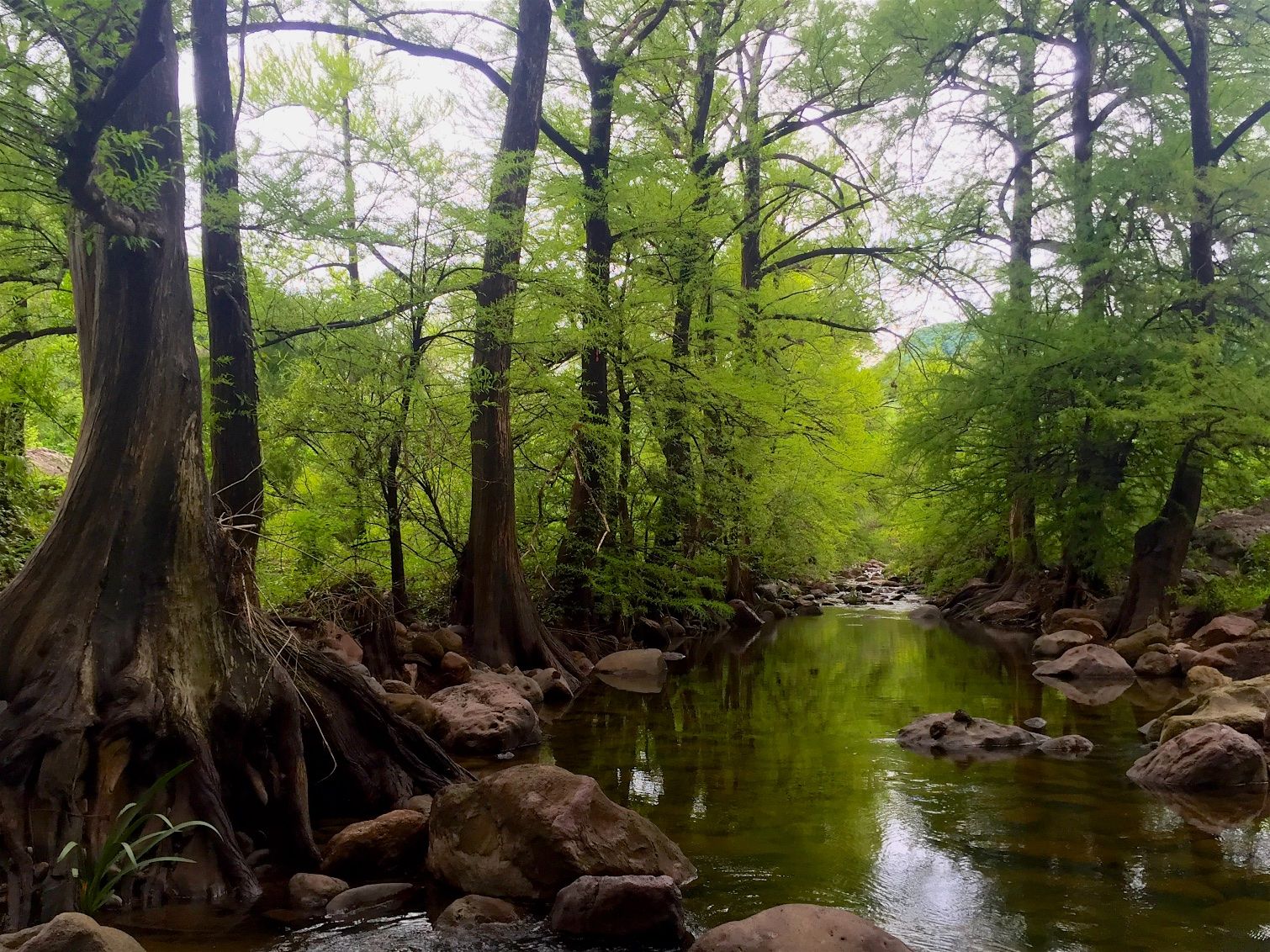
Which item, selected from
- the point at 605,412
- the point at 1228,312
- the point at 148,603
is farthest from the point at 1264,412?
the point at 148,603

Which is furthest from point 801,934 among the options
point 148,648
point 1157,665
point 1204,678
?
point 1157,665

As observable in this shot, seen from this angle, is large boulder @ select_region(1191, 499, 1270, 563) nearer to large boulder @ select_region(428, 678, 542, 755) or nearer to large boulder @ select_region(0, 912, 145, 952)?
large boulder @ select_region(428, 678, 542, 755)

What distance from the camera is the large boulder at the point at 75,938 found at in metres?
3.59

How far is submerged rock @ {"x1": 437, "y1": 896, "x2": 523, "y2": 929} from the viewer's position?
15.4ft

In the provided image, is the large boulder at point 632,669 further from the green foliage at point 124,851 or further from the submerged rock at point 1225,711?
the green foliage at point 124,851

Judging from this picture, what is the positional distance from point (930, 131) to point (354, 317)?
1036 centimetres

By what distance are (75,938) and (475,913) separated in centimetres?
179

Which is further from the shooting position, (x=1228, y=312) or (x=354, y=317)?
(x=1228, y=312)

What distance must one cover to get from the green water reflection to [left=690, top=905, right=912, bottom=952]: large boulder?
571 mm

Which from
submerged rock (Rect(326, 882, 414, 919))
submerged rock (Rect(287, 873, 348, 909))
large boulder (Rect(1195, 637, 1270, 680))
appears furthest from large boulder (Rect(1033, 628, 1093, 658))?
submerged rock (Rect(287, 873, 348, 909))

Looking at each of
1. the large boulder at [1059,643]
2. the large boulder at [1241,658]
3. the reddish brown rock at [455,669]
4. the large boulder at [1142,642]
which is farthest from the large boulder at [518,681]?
the large boulder at [1142,642]

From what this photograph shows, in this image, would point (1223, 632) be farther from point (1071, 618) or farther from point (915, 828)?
point (915, 828)

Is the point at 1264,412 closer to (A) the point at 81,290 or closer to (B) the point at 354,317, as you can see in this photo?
(B) the point at 354,317

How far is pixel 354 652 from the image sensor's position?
969 centimetres
